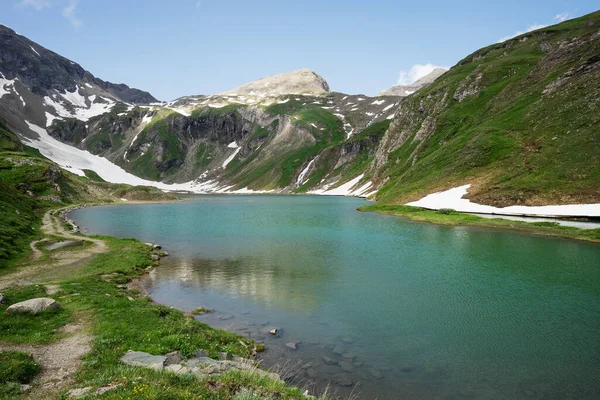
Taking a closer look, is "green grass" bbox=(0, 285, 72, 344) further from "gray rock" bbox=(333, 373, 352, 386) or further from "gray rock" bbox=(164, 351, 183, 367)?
"gray rock" bbox=(333, 373, 352, 386)

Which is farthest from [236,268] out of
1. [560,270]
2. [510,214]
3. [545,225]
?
[510,214]

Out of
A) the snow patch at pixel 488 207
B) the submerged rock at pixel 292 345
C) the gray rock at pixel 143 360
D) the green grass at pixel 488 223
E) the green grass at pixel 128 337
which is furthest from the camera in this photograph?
the snow patch at pixel 488 207

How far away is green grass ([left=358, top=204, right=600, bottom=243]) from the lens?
5047cm

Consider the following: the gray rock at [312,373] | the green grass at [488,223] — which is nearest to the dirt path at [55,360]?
the gray rock at [312,373]

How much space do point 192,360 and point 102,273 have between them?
23.3 meters

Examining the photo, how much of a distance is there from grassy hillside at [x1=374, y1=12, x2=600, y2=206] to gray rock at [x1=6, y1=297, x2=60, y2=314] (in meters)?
75.7

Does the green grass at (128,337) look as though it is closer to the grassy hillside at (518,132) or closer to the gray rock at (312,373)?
the gray rock at (312,373)

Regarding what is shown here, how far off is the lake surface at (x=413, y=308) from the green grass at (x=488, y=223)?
396 centimetres

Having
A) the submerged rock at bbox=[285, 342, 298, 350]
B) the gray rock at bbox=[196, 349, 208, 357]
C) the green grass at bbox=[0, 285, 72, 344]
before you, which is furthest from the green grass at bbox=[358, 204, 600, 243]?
the green grass at bbox=[0, 285, 72, 344]

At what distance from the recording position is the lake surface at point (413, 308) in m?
16.6

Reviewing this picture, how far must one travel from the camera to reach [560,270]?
34.7 meters

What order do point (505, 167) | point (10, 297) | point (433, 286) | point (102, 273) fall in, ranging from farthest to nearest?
point (505, 167), point (102, 273), point (433, 286), point (10, 297)

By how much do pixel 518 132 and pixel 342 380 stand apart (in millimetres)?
96653

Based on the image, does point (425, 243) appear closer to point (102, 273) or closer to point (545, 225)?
point (545, 225)
